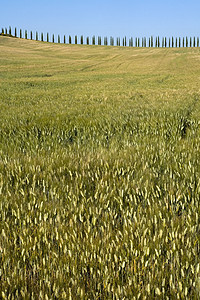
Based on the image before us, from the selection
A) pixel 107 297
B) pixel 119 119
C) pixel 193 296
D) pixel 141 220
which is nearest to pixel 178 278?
pixel 193 296

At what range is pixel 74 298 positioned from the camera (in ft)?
5.09

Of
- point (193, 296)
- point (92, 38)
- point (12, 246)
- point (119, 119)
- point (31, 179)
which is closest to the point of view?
point (193, 296)

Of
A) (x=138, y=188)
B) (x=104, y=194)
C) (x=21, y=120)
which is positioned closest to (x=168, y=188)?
(x=138, y=188)

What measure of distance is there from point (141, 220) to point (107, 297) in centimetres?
67

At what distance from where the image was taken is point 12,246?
6.53ft

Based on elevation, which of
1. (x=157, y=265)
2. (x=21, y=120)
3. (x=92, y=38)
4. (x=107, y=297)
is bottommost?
(x=107, y=297)

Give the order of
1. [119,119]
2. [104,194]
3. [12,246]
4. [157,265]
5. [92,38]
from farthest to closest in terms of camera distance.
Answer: [92,38] → [119,119] → [104,194] → [12,246] → [157,265]

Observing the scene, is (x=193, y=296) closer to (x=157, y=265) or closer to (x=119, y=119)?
(x=157, y=265)

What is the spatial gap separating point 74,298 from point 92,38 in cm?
13605

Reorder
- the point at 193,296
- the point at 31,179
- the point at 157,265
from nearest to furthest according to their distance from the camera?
the point at 193,296 → the point at 157,265 → the point at 31,179

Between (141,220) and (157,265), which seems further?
(141,220)

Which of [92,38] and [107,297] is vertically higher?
[92,38]

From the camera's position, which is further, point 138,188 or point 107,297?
point 138,188

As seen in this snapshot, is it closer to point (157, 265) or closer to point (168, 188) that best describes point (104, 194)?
point (168, 188)
